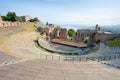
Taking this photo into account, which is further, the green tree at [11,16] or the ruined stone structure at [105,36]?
the green tree at [11,16]

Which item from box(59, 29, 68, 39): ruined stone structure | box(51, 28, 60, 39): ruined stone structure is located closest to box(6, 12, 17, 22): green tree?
box(51, 28, 60, 39): ruined stone structure

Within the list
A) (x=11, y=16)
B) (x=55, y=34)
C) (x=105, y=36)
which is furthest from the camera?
(x=11, y=16)

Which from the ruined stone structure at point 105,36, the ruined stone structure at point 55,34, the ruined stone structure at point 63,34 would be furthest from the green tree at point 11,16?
the ruined stone structure at point 105,36

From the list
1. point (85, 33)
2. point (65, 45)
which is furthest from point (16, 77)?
point (85, 33)

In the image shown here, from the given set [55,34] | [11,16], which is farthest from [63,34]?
[11,16]

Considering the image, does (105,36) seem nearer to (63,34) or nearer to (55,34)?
(63,34)

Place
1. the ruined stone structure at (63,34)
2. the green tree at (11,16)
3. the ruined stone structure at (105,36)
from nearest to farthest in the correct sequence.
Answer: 1. the ruined stone structure at (105,36)
2. the ruined stone structure at (63,34)
3. the green tree at (11,16)

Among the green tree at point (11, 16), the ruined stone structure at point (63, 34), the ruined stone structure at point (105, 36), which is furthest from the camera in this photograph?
the green tree at point (11, 16)

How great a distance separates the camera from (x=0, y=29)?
141ft

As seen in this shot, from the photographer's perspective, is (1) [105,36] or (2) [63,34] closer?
(1) [105,36]

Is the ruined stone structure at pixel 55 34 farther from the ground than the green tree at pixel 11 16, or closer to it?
closer to it

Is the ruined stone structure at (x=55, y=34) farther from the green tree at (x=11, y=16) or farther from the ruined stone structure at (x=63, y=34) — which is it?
the green tree at (x=11, y=16)

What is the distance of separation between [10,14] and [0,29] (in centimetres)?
3280

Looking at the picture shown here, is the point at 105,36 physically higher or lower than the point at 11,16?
lower
